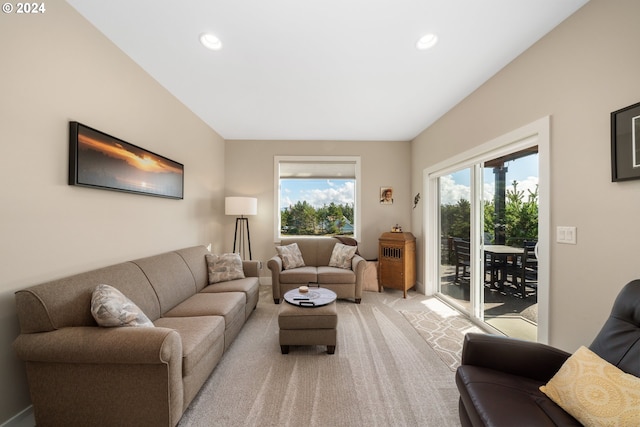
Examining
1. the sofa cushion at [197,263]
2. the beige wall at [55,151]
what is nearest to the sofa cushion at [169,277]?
the sofa cushion at [197,263]

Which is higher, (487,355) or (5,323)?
(5,323)

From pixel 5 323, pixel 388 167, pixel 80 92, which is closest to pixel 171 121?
pixel 80 92

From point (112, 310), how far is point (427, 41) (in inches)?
120

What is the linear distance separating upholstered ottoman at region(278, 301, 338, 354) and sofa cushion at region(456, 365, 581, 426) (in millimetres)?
1133

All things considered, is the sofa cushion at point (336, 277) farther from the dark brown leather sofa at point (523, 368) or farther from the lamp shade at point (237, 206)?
the dark brown leather sofa at point (523, 368)

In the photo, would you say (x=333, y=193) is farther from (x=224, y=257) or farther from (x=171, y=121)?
(x=171, y=121)

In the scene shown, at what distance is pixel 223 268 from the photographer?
306cm

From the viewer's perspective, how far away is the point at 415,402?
1659mm

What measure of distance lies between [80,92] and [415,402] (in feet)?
11.1

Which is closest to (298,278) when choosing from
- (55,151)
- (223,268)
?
(223,268)

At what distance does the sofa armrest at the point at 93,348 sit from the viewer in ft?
4.15

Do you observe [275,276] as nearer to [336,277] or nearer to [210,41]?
[336,277]

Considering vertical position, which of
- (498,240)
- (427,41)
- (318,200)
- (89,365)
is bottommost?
(89,365)

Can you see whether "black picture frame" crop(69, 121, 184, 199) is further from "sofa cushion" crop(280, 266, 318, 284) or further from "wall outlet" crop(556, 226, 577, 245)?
"wall outlet" crop(556, 226, 577, 245)
